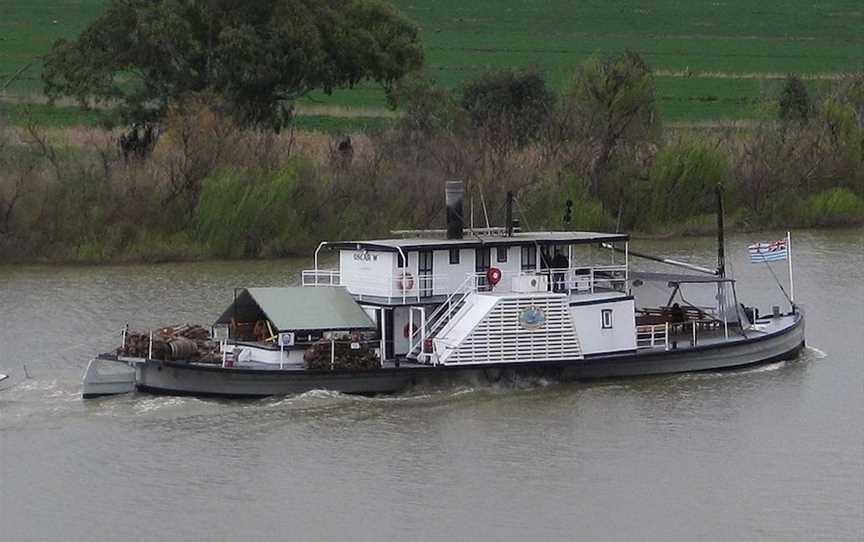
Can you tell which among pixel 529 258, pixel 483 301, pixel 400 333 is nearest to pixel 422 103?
pixel 529 258

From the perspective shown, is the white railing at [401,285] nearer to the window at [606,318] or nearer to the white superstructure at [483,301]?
the white superstructure at [483,301]

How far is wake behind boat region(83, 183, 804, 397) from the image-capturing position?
38.9 metres

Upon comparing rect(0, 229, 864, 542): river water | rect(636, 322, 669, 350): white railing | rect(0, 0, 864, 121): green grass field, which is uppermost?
rect(0, 0, 864, 121): green grass field

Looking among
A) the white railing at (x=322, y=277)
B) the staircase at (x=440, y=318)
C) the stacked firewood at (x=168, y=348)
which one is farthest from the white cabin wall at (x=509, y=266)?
the stacked firewood at (x=168, y=348)

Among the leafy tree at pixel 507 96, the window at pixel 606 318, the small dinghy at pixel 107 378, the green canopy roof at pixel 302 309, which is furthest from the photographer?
the leafy tree at pixel 507 96

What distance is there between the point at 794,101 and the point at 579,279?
41139 mm

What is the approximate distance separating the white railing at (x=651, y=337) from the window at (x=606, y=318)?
115 centimetres

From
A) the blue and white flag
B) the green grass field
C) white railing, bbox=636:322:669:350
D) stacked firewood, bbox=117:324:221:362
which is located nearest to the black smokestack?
white railing, bbox=636:322:669:350

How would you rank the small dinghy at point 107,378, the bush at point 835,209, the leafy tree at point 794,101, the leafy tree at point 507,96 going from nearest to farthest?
the small dinghy at point 107,378
the bush at point 835,209
the leafy tree at point 507,96
the leafy tree at point 794,101

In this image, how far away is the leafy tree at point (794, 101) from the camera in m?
77.0

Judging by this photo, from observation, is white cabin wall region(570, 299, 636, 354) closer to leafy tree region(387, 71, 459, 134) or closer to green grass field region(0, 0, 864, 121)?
leafy tree region(387, 71, 459, 134)

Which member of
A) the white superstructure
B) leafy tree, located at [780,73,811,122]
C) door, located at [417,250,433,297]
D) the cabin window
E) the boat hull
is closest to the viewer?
the boat hull

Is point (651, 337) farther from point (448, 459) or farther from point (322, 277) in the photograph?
point (322, 277)

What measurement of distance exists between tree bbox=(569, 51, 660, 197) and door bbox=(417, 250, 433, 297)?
2672cm
